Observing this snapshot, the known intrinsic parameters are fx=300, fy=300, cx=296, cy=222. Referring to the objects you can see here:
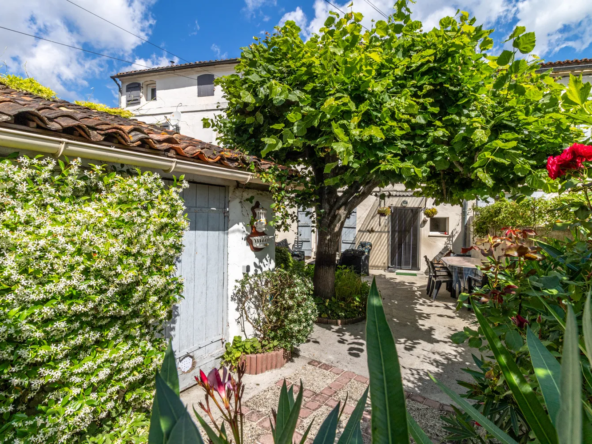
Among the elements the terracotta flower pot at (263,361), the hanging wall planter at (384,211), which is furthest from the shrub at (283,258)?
the hanging wall planter at (384,211)

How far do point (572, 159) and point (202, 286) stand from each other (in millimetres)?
4085

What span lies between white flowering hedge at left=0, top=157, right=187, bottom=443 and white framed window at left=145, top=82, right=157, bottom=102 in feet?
61.3

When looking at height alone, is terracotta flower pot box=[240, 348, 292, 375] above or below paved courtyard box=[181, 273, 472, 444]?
above

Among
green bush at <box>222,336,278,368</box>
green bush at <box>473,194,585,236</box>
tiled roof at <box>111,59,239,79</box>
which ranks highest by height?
tiled roof at <box>111,59,239,79</box>

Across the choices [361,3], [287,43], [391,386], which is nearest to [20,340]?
[391,386]

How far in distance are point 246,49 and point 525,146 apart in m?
4.19

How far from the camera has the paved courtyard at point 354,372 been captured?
138 inches

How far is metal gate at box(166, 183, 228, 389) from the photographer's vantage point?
155 inches

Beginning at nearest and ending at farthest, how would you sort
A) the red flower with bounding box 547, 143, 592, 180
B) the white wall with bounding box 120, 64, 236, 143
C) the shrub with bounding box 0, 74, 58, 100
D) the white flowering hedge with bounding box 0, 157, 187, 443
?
the red flower with bounding box 547, 143, 592, 180
the white flowering hedge with bounding box 0, 157, 187, 443
the shrub with bounding box 0, 74, 58, 100
the white wall with bounding box 120, 64, 236, 143

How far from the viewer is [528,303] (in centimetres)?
197

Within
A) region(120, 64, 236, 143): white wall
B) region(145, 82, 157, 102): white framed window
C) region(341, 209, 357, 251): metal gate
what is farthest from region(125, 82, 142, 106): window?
region(341, 209, 357, 251): metal gate

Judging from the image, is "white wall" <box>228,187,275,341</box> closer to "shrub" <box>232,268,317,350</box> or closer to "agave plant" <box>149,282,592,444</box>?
"shrub" <box>232,268,317,350</box>

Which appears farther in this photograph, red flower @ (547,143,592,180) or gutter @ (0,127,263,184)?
gutter @ (0,127,263,184)

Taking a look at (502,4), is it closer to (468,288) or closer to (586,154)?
(468,288)
